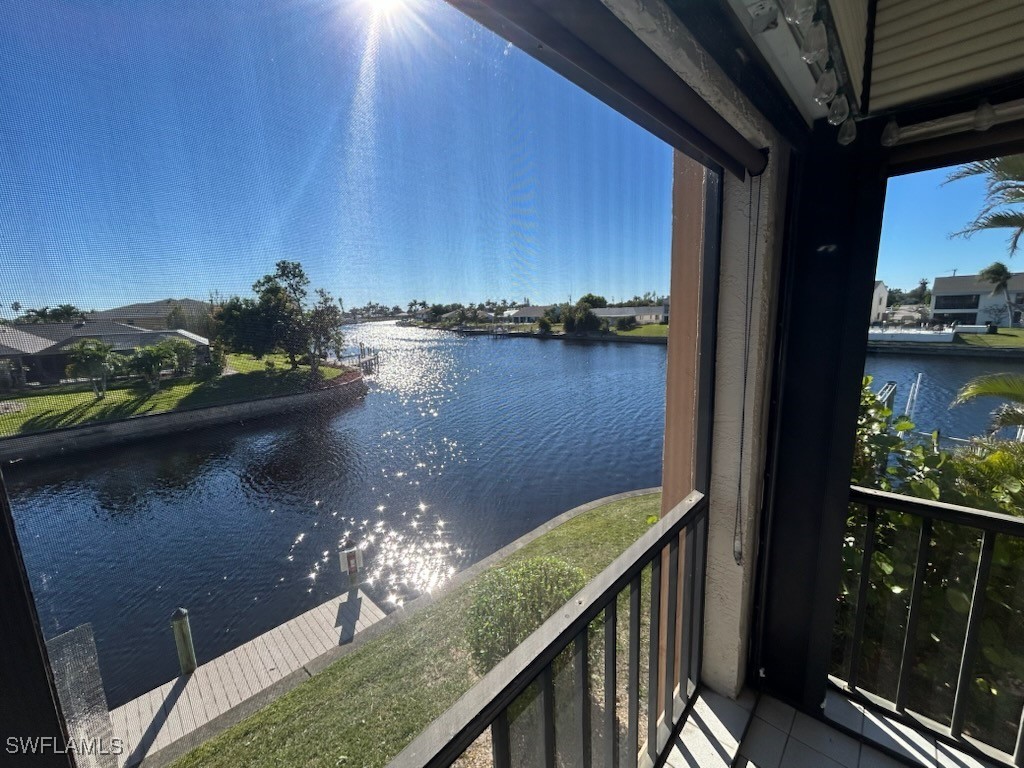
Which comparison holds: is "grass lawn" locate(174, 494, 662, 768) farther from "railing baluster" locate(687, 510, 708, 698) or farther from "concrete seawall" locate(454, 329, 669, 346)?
"concrete seawall" locate(454, 329, 669, 346)

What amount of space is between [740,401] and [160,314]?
5.23ft

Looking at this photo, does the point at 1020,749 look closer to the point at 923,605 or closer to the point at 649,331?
the point at 923,605

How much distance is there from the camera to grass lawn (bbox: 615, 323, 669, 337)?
6.29ft

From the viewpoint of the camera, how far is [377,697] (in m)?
1.92

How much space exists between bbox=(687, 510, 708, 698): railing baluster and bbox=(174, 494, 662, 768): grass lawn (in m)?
0.31

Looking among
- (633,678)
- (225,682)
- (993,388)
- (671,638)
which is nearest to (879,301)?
(993,388)

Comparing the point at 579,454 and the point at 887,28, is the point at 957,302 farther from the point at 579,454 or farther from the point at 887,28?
the point at 579,454

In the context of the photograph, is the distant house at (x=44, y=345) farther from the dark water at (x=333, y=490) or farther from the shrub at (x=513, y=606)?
the shrub at (x=513, y=606)

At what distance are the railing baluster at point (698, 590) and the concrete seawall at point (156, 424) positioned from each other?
4.17 feet

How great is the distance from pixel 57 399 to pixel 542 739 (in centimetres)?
97

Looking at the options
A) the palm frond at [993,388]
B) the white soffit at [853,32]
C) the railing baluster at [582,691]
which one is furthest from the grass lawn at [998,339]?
the railing baluster at [582,691]

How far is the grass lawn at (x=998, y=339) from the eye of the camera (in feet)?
4.32

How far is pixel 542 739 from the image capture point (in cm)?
84
